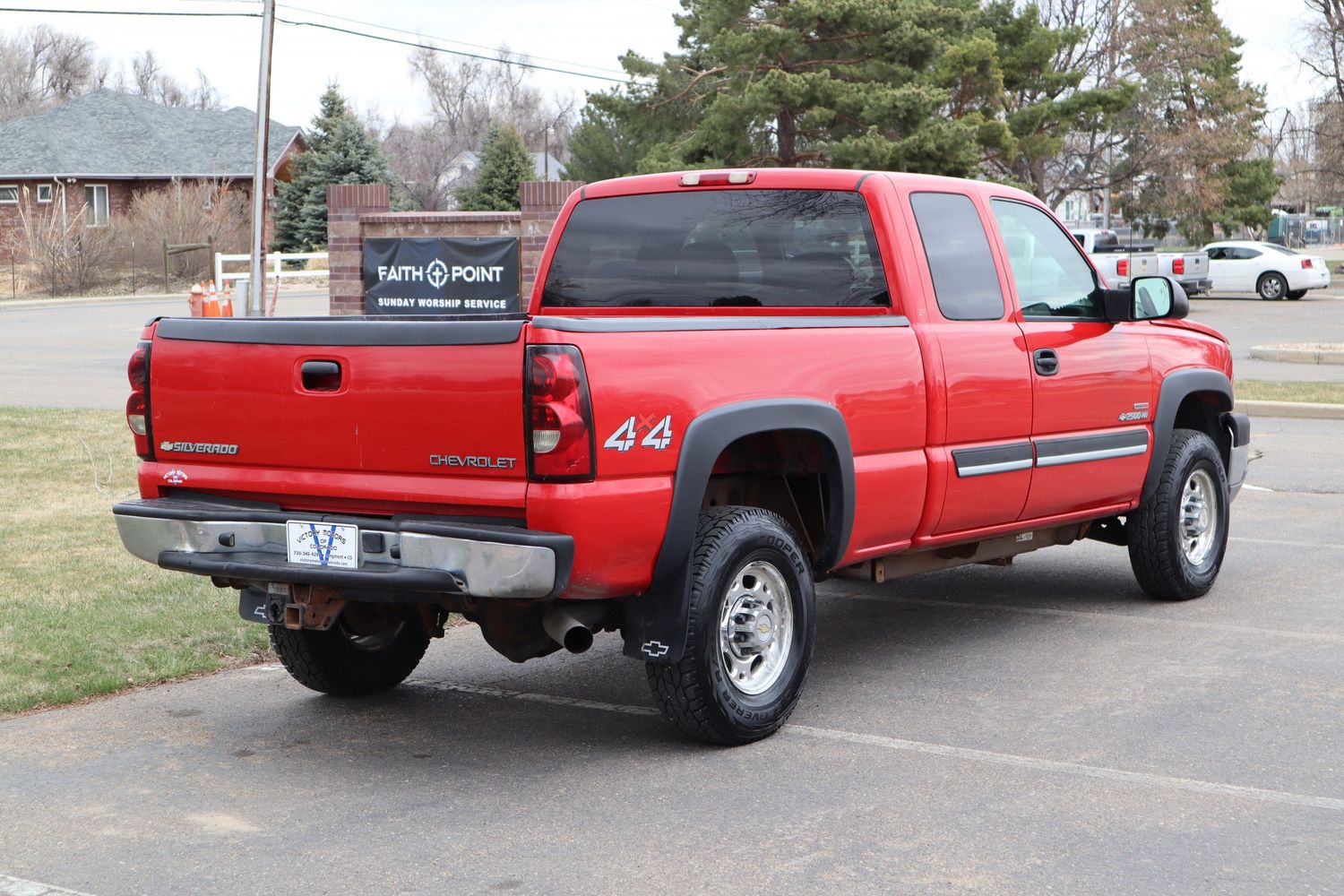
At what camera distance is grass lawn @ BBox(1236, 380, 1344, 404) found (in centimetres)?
1712

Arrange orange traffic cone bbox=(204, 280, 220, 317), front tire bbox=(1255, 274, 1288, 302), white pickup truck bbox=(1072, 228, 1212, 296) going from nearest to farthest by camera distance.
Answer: orange traffic cone bbox=(204, 280, 220, 317)
white pickup truck bbox=(1072, 228, 1212, 296)
front tire bbox=(1255, 274, 1288, 302)

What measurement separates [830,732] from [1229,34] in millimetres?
53428

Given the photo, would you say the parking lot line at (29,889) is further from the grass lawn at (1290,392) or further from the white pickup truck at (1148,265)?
the white pickup truck at (1148,265)

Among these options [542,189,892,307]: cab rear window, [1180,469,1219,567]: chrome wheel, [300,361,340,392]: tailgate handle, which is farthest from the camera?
[1180,469,1219,567]: chrome wheel

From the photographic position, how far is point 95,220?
61.0 metres

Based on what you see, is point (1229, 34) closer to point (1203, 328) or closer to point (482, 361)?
point (1203, 328)

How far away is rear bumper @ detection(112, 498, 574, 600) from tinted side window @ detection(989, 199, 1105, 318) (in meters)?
3.08

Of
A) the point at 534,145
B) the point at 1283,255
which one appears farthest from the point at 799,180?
the point at 534,145

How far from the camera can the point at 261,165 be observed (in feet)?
82.7

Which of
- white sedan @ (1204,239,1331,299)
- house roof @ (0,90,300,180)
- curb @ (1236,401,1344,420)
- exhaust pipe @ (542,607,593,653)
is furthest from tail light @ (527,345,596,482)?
house roof @ (0,90,300,180)

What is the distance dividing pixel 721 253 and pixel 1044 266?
1.61m

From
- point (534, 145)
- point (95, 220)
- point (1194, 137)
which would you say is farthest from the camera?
point (534, 145)

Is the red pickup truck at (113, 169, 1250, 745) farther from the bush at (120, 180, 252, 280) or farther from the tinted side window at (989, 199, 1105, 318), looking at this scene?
the bush at (120, 180, 252, 280)

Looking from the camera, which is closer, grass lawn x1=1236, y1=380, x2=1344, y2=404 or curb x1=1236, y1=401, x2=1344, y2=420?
curb x1=1236, y1=401, x2=1344, y2=420
